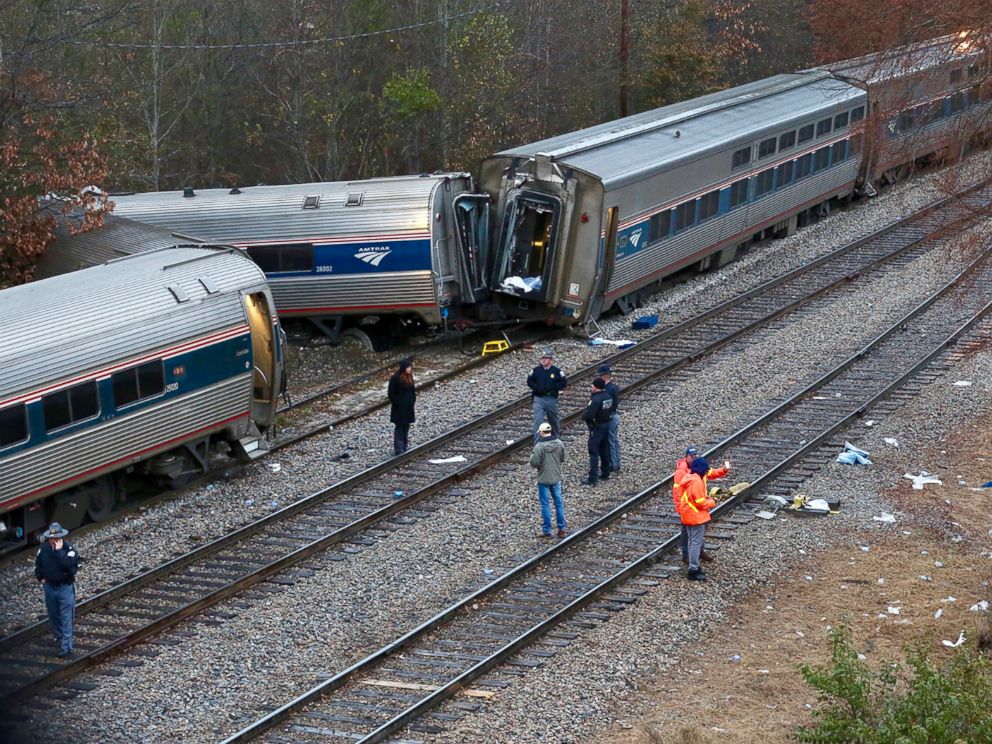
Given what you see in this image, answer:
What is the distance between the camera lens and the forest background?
30.2 meters

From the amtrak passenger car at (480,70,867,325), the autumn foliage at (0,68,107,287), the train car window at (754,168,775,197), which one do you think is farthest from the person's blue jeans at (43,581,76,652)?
the train car window at (754,168,775,197)

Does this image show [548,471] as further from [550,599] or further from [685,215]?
[685,215]

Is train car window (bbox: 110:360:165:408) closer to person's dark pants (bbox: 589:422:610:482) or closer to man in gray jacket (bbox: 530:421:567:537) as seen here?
man in gray jacket (bbox: 530:421:567:537)

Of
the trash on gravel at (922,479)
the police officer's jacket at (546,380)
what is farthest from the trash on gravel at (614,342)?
the trash on gravel at (922,479)

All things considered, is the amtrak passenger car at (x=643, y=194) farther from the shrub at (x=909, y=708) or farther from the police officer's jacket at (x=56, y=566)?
the shrub at (x=909, y=708)

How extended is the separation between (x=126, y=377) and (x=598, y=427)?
584 cm

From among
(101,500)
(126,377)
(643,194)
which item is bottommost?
(101,500)

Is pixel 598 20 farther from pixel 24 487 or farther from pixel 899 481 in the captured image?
pixel 24 487

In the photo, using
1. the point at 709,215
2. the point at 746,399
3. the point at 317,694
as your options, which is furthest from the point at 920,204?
the point at 317,694

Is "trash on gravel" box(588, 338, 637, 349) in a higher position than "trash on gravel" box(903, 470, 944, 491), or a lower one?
lower

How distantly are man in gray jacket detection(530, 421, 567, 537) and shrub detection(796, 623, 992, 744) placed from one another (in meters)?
4.74

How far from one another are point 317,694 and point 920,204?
25739mm

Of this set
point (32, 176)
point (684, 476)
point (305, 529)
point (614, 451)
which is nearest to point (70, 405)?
point (305, 529)

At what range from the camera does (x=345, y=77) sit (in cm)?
3259
